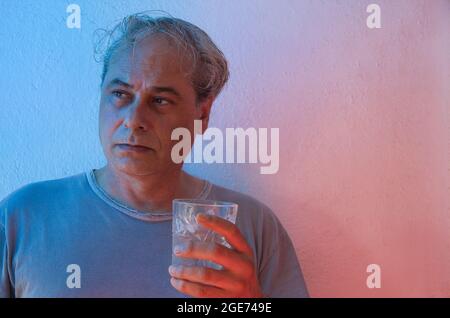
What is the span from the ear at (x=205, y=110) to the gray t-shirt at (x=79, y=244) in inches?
10.9

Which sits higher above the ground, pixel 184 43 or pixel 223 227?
pixel 184 43

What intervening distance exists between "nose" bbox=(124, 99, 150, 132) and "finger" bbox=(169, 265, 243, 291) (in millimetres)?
383

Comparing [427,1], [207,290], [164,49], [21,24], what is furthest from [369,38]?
[21,24]

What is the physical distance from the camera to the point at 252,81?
1361mm

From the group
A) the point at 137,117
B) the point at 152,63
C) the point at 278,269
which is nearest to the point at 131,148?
the point at 137,117

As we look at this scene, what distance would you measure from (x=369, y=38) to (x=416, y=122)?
0.89ft

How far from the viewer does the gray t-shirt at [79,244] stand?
122 centimetres

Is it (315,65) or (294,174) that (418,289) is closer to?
(294,174)

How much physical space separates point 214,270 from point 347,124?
60cm

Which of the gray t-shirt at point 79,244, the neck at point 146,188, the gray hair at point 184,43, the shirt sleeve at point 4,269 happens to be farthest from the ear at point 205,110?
the shirt sleeve at point 4,269

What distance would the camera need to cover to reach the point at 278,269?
132 centimetres

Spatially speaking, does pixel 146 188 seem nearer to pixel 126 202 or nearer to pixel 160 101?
pixel 126 202

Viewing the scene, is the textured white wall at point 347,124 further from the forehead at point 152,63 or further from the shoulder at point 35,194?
the shoulder at point 35,194

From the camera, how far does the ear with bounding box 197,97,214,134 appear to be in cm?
133
